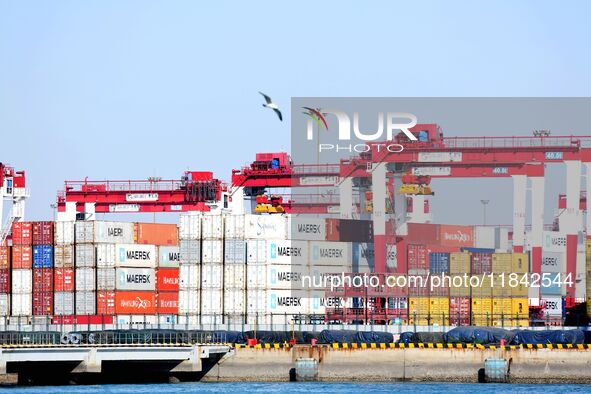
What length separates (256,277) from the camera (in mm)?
96812

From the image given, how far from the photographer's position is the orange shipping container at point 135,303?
10288 cm

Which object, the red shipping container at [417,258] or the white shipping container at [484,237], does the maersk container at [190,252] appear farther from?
the white shipping container at [484,237]

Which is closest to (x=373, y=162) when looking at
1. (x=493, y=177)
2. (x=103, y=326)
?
(x=493, y=177)

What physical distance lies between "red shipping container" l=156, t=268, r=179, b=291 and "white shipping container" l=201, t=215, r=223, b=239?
895 centimetres

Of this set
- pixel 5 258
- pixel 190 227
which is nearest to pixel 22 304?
pixel 5 258

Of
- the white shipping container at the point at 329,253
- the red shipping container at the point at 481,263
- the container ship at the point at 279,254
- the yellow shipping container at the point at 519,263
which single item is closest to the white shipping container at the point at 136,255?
the container ship at the point at 279,254

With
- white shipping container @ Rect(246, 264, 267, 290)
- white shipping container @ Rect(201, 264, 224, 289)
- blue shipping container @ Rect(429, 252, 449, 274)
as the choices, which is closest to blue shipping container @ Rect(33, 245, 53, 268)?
white shipping container @ Rect(201, 264, 224, 289)

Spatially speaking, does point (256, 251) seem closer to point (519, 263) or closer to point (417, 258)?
point (417, 258)

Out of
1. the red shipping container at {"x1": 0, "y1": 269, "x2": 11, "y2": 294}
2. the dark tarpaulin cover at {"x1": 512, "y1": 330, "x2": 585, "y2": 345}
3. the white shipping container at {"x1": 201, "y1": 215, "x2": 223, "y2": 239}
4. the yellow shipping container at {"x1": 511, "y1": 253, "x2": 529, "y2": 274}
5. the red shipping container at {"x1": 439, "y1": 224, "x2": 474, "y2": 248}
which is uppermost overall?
the white shipping container at {"x1": 201, "y1": 215, "x2": 223, "y2": 239}

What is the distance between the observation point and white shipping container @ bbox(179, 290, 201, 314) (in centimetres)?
9806

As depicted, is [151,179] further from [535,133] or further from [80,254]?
[535,133]

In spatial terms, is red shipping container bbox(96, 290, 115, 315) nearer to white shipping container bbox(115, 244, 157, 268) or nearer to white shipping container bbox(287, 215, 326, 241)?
white shipping container bbox(115, 244, 157, 268)

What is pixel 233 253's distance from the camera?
9756 cm

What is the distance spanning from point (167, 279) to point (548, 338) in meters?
29.3
